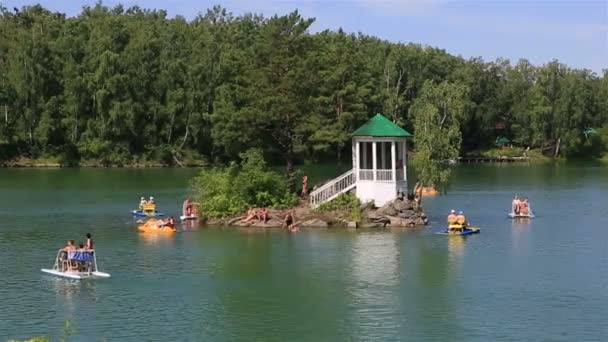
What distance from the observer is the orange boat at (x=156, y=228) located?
43872mm

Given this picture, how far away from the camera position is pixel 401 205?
4578 cm

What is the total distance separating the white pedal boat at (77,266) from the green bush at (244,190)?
15.5 metres

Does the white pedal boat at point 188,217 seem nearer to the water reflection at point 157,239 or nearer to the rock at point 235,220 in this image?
A: the rock at point 235,220

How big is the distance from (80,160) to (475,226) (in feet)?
214

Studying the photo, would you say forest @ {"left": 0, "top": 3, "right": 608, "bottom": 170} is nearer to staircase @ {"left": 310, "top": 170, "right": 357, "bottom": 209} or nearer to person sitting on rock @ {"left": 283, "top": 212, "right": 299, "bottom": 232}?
staircase @ {"left": 310, "top": 170, "right": 357, "bottom": 209}

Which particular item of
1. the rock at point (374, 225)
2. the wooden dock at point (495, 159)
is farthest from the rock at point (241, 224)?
the wooden dock at point (495, 159)

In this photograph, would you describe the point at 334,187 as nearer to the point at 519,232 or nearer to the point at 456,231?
the point at 456,231

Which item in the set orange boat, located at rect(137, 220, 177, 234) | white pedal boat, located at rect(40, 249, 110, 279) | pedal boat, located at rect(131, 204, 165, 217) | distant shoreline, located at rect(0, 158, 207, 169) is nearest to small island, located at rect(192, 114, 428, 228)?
orange boat, located at rect(137, 220, 177, 234)

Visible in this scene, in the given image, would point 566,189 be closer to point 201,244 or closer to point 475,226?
point 475,226

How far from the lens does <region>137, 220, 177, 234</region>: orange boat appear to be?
43.9m

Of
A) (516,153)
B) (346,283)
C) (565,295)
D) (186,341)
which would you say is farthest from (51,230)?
(516,153)

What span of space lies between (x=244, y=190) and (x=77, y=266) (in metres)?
16.2

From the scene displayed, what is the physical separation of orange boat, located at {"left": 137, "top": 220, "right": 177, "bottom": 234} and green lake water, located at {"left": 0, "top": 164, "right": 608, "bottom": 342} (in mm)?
A: 812

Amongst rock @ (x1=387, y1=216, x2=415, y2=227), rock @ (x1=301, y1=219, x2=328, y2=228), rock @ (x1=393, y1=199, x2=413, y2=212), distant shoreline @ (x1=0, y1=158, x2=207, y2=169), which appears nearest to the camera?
rock @ (x1=387, y1=216, x2=415, y2=227)
